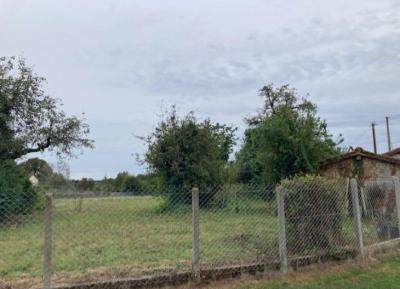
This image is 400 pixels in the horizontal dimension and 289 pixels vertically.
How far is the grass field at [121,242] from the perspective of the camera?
23.8 ft

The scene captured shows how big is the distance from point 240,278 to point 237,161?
21.5 metres

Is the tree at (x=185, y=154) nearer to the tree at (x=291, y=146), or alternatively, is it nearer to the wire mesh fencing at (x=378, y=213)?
the tree at (x=291, y=146)

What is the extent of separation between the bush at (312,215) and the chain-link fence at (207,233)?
17mm

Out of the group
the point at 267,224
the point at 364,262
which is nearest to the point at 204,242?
the point at 267,224

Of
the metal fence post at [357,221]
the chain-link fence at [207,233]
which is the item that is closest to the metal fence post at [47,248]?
the chain-link fence at [207,233]

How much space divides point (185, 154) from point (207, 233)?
37.2 ft

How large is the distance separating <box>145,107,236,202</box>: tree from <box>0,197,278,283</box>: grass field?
888 centimetres

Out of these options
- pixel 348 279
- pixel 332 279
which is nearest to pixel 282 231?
pixel 332 279

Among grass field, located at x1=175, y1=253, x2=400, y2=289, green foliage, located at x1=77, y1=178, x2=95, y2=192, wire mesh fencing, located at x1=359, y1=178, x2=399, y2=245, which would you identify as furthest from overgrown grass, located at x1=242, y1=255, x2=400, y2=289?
green foliage, located at x1=77, y1=178, x2=95, y2=192

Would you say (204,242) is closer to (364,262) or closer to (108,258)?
(108,258)

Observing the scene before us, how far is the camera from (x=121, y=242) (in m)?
9.95

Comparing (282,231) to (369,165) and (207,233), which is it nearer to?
(207,233)

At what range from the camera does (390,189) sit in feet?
36.5

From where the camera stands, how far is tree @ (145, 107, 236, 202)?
69.3ft
